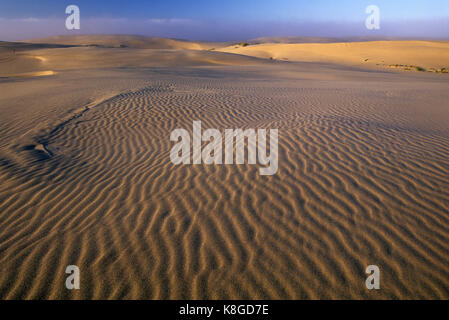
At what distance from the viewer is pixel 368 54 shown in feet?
112

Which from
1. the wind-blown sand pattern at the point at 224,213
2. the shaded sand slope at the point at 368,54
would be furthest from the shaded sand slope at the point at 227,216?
the shaded sand slope at the point at 368,54

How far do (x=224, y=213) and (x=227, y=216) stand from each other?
8cm

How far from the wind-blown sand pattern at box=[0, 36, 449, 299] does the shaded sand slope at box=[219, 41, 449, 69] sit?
27584 mm

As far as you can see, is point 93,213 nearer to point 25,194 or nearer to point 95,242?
point 95,242

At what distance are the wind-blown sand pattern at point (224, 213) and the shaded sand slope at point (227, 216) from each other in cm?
2

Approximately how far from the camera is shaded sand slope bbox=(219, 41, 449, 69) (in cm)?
2959

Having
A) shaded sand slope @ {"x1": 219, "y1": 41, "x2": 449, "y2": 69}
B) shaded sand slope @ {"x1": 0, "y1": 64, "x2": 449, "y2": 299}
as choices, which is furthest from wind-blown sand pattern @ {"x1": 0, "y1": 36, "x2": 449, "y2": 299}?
shaded sand slope @ {"x1": 219, "y1": 41, "x2": 449, "y2": 69}

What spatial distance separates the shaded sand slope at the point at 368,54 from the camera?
29.6m

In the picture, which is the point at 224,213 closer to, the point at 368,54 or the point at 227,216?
the point at 227,216

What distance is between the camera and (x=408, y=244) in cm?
306

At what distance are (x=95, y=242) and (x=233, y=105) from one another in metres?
6.92

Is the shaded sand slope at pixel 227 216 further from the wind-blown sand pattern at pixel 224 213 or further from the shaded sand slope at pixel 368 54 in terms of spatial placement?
the shaded sand slope at pixel 368 54

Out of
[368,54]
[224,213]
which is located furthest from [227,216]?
[368,54]
